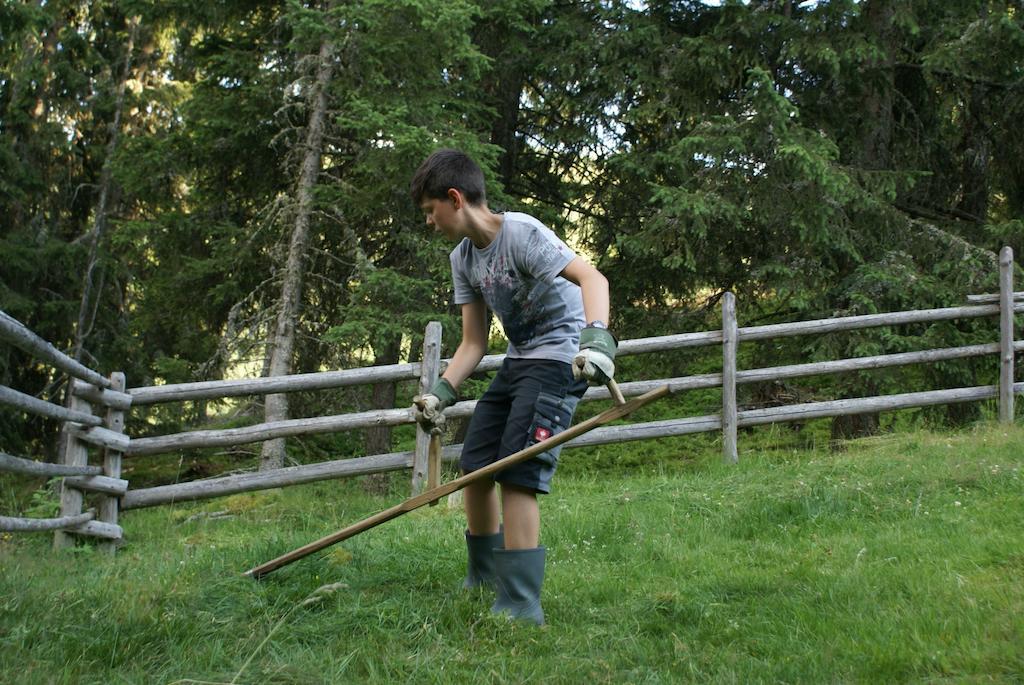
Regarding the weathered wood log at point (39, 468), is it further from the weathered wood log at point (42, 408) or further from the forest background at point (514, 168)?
the forest background at point (514, 168)

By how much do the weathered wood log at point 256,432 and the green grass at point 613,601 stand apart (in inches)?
40.6

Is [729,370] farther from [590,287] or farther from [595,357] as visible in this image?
[595,357]

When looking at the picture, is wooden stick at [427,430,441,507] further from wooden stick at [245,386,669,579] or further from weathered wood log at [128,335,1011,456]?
weathered wood log at [128,335,1011,456]

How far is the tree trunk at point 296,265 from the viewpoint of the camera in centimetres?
A: 926

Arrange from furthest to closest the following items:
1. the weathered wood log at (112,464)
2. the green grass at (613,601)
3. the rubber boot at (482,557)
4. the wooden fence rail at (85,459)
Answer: the weathered wood log at (112,464) < the wooden fence rail at (85,459) < the rubber boot at (482,557) < the green grass at (613,601)

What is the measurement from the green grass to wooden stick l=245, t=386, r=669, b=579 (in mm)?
96

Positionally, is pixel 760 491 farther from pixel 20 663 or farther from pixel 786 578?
pixel 20 663

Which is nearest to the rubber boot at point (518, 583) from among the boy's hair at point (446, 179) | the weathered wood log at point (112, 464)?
the boy's hair at point (446, 179)

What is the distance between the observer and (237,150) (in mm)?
10367

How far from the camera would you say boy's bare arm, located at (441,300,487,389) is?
13.6 ft

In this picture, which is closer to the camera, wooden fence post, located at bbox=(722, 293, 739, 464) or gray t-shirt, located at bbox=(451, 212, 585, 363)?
gray t-shirt, located at bbox=(451, 212, 585, 363)

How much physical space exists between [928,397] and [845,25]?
3.73 m

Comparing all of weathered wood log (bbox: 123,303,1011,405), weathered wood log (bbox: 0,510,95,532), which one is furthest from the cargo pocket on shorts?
weathered wood log (bbox: 123,303,1011,405)

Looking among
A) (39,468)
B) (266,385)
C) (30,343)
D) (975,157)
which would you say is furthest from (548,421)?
(975,157)
